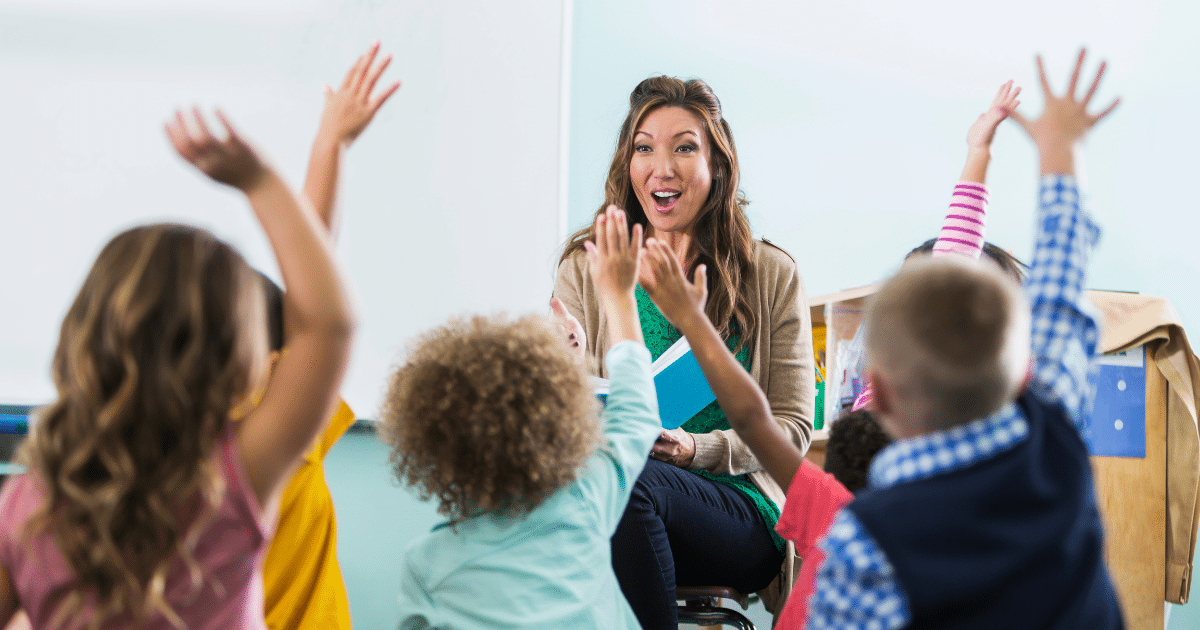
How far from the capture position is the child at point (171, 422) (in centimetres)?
78

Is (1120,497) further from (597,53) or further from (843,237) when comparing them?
(597,53)

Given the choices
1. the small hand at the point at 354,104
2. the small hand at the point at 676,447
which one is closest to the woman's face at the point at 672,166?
the small hand at the point at 676,447

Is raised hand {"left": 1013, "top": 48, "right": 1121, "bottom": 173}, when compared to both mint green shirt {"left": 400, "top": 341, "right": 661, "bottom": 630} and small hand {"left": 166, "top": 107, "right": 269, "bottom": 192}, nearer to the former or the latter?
mint green shirt {"left": 400, "top": 341, "right": 661, "bottom": 630}

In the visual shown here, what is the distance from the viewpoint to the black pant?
139 cm

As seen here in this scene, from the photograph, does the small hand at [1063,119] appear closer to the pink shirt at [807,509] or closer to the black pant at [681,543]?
the pink shirt at [807,509]

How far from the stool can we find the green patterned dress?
0.13 metres

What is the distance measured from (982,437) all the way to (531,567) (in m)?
0.54

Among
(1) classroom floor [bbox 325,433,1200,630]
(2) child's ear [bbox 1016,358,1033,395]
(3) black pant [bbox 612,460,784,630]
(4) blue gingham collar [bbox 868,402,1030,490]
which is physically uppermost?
(2) child's ear [bbox 1016,358,1033,395]

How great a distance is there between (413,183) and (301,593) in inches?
56.4

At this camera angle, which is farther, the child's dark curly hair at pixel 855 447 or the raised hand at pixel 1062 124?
the child's dark curly hair at pixel 855 447

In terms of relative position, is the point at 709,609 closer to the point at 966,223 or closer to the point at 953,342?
the point at 966,223

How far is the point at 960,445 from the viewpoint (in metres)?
0.76

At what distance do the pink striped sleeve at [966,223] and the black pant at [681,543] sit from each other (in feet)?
1.87

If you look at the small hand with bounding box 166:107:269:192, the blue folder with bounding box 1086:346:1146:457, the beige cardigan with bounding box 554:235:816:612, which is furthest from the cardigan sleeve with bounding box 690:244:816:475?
the small hand with bounding box 166:107:269:192
